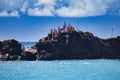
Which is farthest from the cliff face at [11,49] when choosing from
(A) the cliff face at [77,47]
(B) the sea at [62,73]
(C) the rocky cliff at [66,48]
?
(B) the sea at [62,73]

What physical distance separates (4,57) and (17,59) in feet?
18.7

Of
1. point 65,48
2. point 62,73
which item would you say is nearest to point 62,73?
point 62,73

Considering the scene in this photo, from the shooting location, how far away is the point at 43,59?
140m

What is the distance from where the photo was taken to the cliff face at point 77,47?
142 m

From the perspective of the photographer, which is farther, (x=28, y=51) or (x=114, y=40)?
(x=114, y=40)

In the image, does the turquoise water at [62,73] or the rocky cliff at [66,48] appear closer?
the turquoise water at [62,73]

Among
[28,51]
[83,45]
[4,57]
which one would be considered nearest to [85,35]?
[83,45]

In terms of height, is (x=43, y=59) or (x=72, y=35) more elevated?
(x=72, y=35)

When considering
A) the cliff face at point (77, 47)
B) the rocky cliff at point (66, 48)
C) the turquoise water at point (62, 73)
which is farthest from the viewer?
the cliff face at point (77, 47)

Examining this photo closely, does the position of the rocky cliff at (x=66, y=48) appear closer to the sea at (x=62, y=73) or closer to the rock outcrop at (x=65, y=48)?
the rock outcrop at (x=65, y=48)

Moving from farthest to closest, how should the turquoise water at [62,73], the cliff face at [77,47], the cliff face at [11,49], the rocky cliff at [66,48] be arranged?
1. the cliff face at [11,49]
2. the cliff face at [77,47]
3. the rocky cliff at [66,48]
4. the turquoise water at [62,73]

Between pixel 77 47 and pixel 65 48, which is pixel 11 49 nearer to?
pixel 65 48

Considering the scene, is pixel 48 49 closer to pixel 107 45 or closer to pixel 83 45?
pixel 83 45

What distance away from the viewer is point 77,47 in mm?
146750
